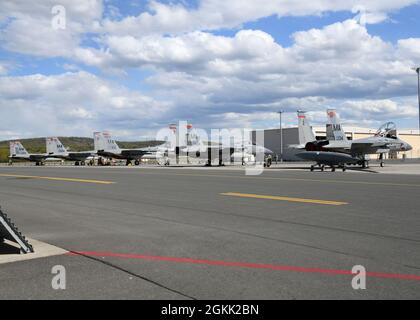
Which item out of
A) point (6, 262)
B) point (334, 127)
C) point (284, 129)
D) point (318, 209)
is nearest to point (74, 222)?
point (6, 262)

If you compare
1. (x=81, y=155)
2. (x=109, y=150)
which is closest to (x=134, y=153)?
(x=109, y=150)

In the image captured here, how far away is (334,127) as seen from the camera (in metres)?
41.9

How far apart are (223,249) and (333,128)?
36.9m

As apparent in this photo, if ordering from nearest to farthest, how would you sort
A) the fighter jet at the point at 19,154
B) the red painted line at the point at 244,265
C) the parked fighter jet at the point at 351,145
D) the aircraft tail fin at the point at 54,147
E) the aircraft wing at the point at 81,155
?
the red painted line at the point at 244,265, the parked fighter jet at the point at 351,145, the aircraft wing at the point at 81,155, the fighter jet at the point at 19,154, the aircraft tail fin at the point at 54,147

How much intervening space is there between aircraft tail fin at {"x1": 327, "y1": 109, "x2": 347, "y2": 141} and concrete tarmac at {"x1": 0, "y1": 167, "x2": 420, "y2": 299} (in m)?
28.7

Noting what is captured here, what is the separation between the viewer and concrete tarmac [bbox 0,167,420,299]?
5086 millimetres

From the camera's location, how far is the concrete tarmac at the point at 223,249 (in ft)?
16.7

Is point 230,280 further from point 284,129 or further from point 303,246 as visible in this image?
point 284,129

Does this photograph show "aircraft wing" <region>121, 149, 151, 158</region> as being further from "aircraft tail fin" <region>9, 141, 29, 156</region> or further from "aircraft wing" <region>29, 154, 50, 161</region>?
"aircraft tail fin" <region>9, 141, 29, 156</region>

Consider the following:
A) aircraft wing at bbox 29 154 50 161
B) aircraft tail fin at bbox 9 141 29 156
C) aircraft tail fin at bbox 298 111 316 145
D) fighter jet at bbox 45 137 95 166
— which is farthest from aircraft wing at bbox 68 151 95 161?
aircraft tail fin at bbox 298 111 316 145

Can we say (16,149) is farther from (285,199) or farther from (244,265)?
(244,265)

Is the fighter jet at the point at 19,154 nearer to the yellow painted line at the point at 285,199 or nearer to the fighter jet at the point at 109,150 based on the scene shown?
the fighter jet at the point at 109,150

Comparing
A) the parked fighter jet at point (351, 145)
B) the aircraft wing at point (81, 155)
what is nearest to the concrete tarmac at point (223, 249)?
the parked fighter jet at point (351, 145)

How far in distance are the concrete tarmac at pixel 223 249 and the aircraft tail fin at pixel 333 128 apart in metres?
28.7
